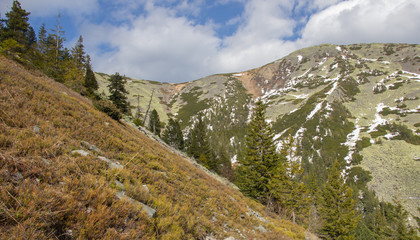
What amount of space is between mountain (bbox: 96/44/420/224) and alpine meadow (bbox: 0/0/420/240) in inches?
24.5

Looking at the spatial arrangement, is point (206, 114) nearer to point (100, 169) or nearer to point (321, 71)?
point (321, 71)

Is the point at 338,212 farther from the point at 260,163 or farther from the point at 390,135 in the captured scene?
the point at 390,135

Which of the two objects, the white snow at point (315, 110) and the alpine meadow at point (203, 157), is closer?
the alpine meadow at point (203, 157)

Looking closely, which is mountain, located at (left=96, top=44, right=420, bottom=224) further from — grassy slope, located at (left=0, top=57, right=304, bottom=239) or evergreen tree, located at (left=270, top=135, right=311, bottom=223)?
grassy slope, located at (left=0, top=57, right=304, bottom=239)

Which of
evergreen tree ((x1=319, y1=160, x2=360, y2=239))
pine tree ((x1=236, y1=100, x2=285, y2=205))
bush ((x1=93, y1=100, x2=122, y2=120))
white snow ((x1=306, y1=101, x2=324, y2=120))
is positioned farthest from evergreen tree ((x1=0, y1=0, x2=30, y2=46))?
white snow ((x1=306, y1=101, x2=324, y2=120))

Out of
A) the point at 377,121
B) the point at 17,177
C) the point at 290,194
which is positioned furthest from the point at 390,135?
the point at 17,177

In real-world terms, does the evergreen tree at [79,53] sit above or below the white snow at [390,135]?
above

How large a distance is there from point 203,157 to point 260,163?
70.9ft

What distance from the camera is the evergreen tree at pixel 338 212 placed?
2450cm

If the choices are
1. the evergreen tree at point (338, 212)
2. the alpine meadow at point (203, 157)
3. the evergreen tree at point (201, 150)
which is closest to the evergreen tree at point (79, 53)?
the alpine meadow at point (203, 157)

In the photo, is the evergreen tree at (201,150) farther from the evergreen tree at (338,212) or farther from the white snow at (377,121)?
the white snow at (377,121)

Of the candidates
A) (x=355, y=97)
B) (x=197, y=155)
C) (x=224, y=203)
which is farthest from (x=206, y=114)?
(x=224, y=203)

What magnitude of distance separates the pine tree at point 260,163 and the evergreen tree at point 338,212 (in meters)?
10.9

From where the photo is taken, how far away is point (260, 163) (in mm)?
23453
